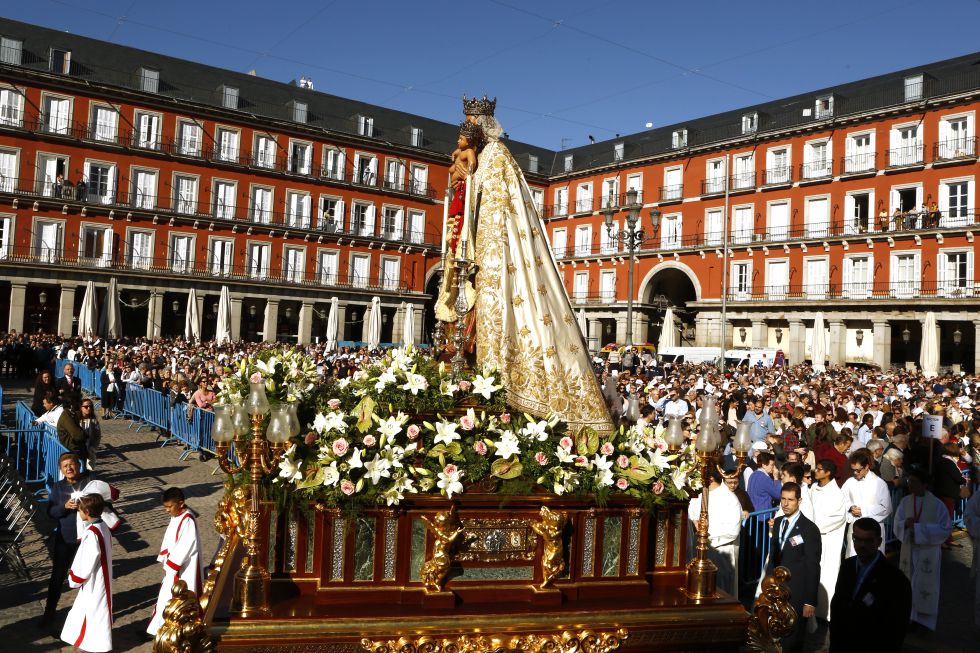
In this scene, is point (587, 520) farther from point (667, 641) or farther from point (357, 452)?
point (357, 452)

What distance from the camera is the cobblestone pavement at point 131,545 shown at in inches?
261

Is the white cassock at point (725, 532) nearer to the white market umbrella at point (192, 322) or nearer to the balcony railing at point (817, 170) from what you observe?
the white market umbrella at point (192, 322)

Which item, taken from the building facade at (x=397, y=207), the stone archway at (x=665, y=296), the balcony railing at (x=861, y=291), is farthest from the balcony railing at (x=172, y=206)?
the balcony railing at (x=861, y=291)

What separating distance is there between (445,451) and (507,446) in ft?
1.40

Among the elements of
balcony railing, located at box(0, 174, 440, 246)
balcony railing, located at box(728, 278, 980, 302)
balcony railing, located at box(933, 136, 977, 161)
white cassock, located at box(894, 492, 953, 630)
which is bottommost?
white cassock, located at box(894, 492, 953, 630)

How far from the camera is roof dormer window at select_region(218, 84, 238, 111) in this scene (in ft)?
149

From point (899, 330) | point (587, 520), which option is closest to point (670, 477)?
point (587, 520)

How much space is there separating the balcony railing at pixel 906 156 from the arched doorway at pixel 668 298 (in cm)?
1484

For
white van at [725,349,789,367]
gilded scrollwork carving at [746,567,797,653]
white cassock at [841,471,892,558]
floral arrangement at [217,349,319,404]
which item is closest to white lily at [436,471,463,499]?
floral arrangement at [217,349,319,404]

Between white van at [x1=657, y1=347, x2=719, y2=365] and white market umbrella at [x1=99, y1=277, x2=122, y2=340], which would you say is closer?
white market umbrella at [x1=99, y1=277, x2=122, y2=340]

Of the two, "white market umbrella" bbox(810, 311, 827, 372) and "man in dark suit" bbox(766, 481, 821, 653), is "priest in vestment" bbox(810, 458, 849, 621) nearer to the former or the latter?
"man in dark suit" bbox(766, 481, 821, 653)

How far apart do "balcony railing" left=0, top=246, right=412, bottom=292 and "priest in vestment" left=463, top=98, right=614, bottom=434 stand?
4088 centimetres

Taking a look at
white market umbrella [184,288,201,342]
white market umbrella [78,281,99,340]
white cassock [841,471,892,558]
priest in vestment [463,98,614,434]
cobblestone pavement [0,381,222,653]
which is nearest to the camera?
priest in vestment [463,98,614,434]

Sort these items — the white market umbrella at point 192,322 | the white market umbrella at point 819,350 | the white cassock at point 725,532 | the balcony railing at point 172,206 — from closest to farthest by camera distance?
the white cassock at point 725,532, the white market umbrella at point 819,350, the white market umbrella at point 192,322, the balcony railing at point 172,206
